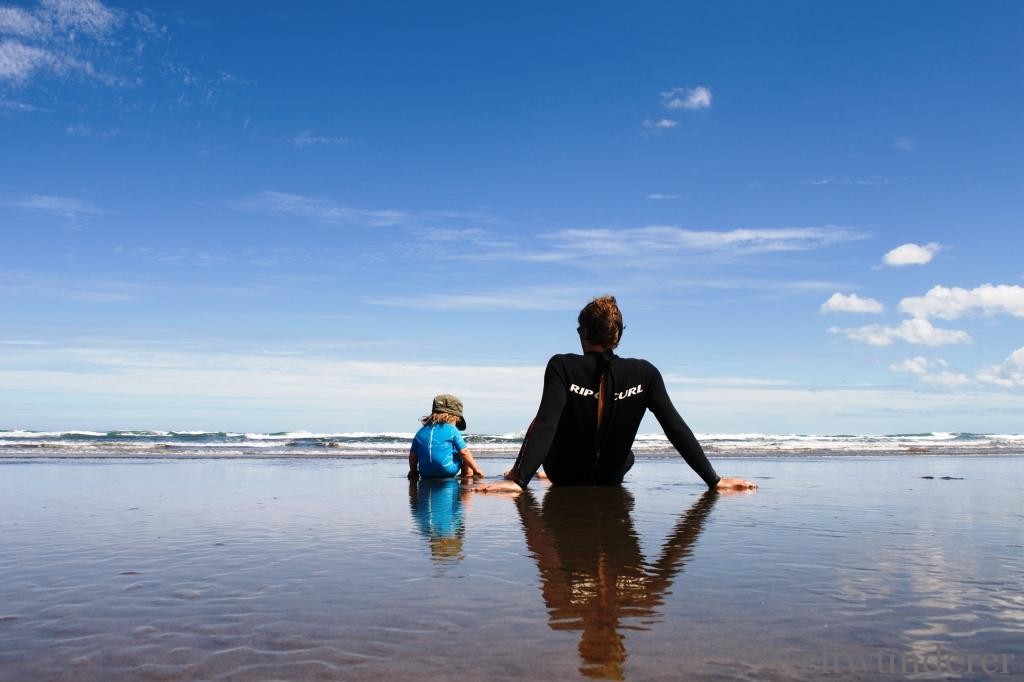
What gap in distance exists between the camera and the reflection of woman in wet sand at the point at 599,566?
267cm

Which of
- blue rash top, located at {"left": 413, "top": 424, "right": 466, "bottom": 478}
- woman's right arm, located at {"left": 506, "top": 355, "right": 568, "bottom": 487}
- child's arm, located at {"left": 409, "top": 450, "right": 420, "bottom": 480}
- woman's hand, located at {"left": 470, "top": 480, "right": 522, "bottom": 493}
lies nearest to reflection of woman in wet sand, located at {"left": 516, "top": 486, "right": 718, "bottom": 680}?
woman's hand, located at {"left": 470, "top": 480, "right": 522, "bottom": 493}

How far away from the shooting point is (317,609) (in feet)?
10.1

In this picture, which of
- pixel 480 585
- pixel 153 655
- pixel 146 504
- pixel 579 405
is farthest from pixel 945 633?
pixel 146 504

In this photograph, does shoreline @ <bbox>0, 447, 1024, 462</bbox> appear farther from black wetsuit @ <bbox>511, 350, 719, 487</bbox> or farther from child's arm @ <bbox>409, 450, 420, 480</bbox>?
black wetsuit @ <bbox>511, 350, 719, 487</bbox>

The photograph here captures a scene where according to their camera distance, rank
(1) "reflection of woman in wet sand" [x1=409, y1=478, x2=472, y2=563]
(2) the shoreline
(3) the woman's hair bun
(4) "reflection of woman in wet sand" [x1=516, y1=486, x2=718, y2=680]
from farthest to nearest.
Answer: (2) the shoreline
(3) the woman's hair bun
(1) "reflection of woman in wet sand" [x1=409, y1=478, x2=472, y2=563]
(4) "reflection of woman in wet sand" [x1=516, y1=486, x2=718, y2=680]

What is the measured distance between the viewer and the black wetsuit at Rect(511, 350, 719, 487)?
6.39m

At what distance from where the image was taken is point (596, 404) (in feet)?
21.7

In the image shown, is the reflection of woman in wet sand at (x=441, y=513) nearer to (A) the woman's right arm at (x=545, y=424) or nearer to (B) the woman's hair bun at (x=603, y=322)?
(A) the woman's right arm at (x=545, y=424)

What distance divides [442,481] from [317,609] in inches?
259

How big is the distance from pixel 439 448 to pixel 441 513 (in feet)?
11.0

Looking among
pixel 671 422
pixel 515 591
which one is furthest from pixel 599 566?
pixel 671 422

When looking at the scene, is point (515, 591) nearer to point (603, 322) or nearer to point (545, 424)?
point (545, 424)

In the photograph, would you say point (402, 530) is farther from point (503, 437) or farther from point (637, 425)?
point (503, 437)

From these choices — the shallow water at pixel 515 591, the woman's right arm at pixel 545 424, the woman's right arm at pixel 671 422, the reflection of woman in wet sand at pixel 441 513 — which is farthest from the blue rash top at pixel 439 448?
the woman's right arm at pixel 671 422
